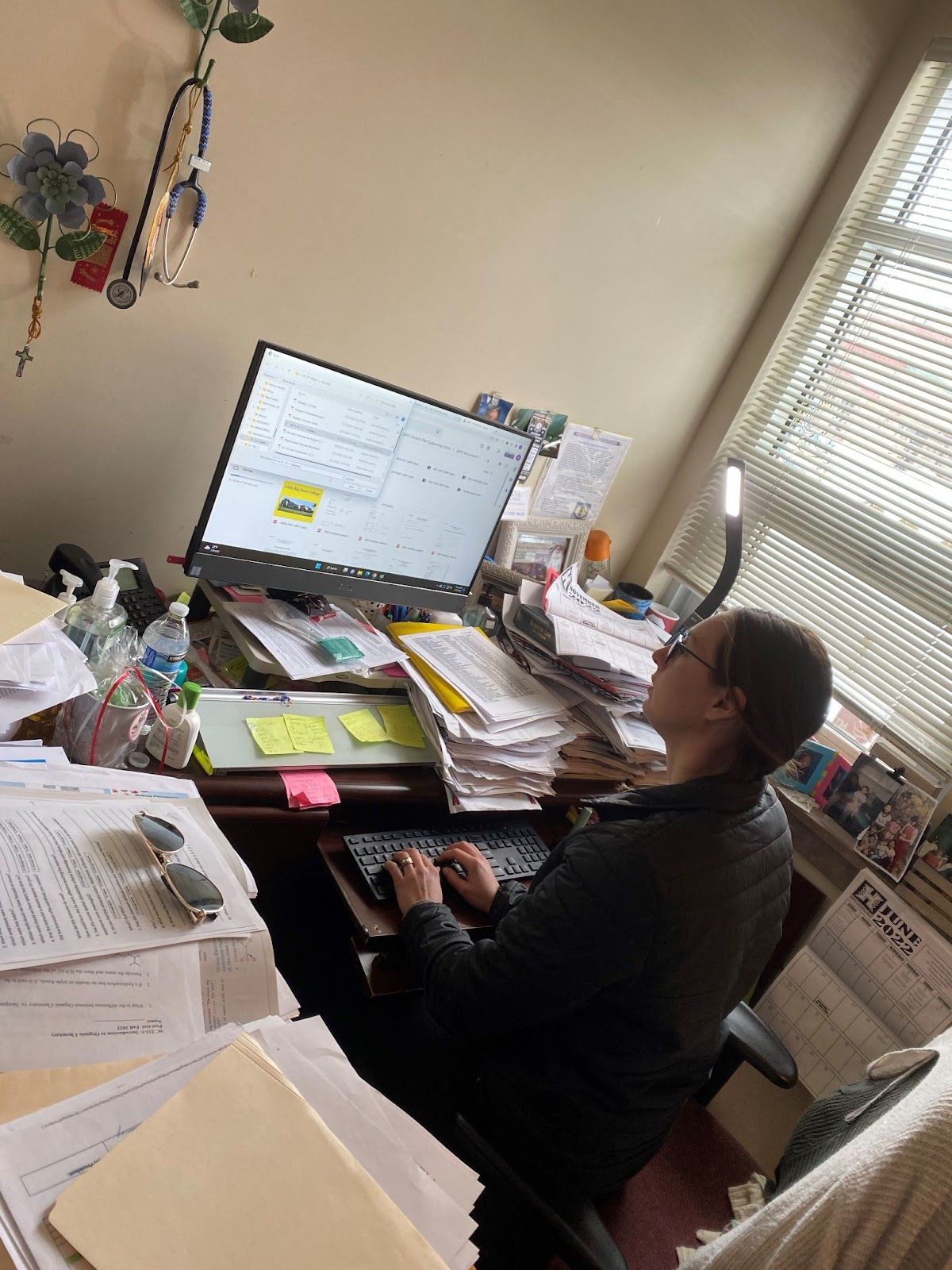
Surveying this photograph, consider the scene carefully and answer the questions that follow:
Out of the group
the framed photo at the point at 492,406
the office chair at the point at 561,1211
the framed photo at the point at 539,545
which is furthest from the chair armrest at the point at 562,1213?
the framed photo at the point at 492,406

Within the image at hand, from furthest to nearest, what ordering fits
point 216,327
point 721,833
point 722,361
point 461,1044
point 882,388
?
point 722,361
point 882,388
point 216,327
point 461,1044
point 721,833

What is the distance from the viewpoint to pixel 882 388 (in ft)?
6.48

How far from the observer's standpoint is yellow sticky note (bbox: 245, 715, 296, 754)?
1.30 metres

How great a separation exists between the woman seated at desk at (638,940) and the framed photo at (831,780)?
2.31 feet

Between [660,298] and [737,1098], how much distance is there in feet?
6.18

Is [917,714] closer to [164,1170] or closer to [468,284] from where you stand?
[468,284]

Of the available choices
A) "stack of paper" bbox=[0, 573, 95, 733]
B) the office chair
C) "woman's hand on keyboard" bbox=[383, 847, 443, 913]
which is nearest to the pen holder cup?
"woman's hand on keyboard" bbox=[383, 847, 443, 913]

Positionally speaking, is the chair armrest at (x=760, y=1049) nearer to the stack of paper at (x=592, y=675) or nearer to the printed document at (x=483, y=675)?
the stack of paper at (x=592, y=675)

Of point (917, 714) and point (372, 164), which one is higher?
point (372, 164)

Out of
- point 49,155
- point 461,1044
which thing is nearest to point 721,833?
point 461,1044

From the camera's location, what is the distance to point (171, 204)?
4.31 ft

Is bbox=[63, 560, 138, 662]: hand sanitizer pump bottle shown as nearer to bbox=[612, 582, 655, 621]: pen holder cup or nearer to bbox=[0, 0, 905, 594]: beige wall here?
bbox=[0, 0, 905, 594]: beige wall

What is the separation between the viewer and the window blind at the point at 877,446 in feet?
6.05

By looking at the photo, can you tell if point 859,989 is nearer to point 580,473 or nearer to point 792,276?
point 580,473
